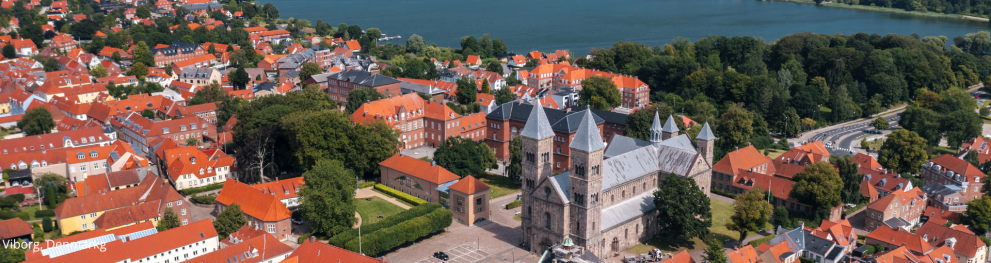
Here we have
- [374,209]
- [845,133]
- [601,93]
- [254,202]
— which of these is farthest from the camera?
[601,93]

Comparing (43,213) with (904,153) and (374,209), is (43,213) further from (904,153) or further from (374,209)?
(904,153)

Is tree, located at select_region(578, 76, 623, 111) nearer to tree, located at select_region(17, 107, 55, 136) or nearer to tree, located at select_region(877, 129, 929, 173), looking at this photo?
tree, located at select_region(877, 129, 929, 173)

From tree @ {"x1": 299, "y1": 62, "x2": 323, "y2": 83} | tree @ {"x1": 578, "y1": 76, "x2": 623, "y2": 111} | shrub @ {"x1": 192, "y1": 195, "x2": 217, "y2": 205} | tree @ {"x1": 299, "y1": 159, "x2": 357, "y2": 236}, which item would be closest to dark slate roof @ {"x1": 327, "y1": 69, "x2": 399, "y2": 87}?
tree @ {"x1": 299, "y1": 62, "x2": 323, "y2": 83}

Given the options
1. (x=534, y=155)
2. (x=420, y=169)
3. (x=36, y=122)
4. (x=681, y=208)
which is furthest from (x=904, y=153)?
(x=36, y=122)

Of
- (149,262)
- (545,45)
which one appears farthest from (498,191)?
(545,45)

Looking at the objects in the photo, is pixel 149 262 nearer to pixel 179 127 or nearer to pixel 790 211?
pixel 179 127

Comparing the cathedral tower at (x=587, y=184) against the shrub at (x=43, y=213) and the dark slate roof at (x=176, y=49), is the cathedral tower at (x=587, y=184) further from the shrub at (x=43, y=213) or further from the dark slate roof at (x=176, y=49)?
the dark slate roof at (x=176, y=49)

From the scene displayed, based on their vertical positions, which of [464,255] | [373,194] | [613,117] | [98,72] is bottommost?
[373,194]
